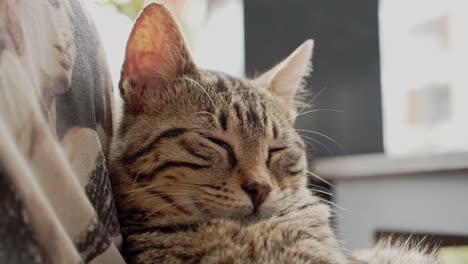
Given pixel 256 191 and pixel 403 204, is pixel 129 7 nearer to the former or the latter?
pixel 256 191

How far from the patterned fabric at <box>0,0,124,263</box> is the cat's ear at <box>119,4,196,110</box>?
0.16 metres

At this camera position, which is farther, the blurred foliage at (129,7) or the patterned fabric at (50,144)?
the blurred foliage at (129,7)

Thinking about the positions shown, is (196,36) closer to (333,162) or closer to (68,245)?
(333,162)

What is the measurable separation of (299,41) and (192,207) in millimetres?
1609

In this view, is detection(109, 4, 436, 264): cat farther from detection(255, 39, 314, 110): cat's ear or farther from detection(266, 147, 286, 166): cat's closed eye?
detection(255, 39, 314, 110): cat's ear

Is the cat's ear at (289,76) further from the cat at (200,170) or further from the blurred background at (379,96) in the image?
the blurred background at (379,96)

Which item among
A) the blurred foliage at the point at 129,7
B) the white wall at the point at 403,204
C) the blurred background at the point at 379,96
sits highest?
the blurred foliage at the point at 129,7

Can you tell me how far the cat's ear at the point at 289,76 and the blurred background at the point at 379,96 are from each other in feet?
1.99

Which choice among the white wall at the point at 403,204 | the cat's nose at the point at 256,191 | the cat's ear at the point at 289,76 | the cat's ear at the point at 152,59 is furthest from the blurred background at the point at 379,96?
the cat's nose at the point at 256,191

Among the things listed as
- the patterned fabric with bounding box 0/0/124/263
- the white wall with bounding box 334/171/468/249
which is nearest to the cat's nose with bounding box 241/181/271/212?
the patterned fabric with bounding box 0/0/124/263

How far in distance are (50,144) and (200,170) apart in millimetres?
372

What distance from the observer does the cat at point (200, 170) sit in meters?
0.83

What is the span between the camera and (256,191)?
87 cm

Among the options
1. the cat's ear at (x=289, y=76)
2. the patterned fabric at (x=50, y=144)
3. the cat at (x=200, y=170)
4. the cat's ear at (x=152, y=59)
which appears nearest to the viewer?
the patterned fabric at (x=50, y=144)
